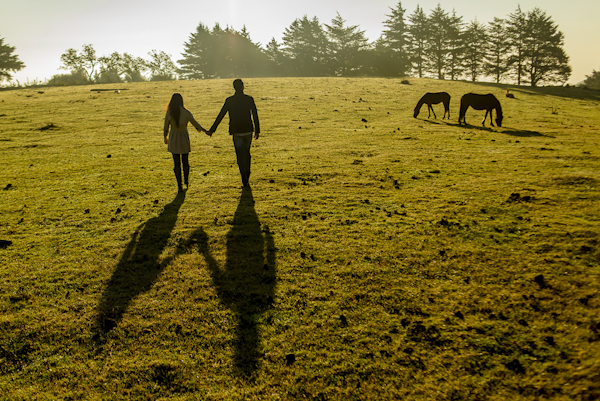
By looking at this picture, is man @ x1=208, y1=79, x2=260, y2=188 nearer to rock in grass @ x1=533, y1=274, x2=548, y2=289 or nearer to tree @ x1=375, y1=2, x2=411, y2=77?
rock in grass @ x1=533, y1=274, x2=548, y2=289

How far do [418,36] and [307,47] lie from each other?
26.2 m

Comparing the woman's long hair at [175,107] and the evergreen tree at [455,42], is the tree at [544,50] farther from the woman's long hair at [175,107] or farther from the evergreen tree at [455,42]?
the woman's long hair at [175,107]

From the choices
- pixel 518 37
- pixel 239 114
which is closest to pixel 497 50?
pixel 518 37

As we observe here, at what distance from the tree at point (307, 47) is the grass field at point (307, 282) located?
68880 mm

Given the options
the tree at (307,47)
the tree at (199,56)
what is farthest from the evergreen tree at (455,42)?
the tree at (199,56)

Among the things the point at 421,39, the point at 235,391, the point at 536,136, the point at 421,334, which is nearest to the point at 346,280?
the point at 421,334

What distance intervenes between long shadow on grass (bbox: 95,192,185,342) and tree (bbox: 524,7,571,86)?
81.9 metres

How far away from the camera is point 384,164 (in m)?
9.70

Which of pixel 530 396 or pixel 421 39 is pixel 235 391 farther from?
pixel 421 39

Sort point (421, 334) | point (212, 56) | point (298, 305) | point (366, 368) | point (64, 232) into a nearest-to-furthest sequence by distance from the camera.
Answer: point (366, 368)
point (421, 334)
point (298, 305)
point (64, 232)
point (212, 56)

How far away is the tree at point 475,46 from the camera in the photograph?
226 feet

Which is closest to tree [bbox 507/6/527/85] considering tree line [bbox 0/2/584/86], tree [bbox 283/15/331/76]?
→ tree line [bbox 0/2/584/86]

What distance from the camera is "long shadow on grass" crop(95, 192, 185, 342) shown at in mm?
3557

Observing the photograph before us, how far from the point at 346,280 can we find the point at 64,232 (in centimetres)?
514
